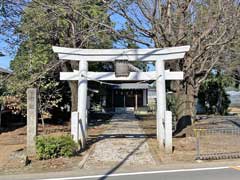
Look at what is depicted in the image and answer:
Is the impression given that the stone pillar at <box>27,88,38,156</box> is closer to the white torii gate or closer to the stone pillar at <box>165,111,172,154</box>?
the white torii gate

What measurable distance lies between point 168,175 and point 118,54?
607 cm

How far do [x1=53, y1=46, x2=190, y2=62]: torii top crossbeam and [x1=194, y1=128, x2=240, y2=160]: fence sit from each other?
3.12 m

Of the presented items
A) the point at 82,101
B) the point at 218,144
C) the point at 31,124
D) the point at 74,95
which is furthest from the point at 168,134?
the point at 74,95

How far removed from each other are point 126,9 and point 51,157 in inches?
281

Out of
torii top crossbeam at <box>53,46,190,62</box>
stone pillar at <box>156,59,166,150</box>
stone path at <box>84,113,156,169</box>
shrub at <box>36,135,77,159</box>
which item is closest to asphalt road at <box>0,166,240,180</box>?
stone path at <box>84,113,156,169</box>

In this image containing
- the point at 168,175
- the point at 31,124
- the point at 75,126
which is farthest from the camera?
the point at 75,126

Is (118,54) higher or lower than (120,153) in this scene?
higher

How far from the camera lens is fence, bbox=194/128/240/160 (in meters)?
11.3

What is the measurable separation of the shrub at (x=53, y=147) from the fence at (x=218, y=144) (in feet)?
13.1

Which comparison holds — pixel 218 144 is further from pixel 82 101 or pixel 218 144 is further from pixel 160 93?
pixel 82 101

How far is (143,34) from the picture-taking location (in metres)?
16.1

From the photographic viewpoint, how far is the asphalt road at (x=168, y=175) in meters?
8.59

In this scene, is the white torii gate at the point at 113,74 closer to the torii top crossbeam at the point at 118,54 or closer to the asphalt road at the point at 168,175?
the torii top crossbeam at the point at 118,54

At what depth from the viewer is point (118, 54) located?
13.8 m
